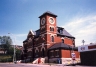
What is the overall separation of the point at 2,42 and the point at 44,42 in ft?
282

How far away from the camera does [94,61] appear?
3394 centimetres

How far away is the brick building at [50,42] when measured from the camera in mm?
45822

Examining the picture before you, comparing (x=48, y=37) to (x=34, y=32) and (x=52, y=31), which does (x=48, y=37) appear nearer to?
(x=52, y=31)

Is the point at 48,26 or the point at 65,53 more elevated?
the point at 48,26

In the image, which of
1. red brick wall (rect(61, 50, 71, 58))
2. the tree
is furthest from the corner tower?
the tree

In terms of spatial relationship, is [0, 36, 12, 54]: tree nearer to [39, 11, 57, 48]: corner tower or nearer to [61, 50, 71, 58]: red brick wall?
[39, 11, 57, 48]: corner tower

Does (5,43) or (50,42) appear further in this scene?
(5,43)

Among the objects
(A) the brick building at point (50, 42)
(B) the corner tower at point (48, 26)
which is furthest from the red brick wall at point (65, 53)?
(B) the corner tower at point (48, 26)

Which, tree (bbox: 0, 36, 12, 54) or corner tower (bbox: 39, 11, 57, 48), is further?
tree (bbox: 0, 36, 12, 54)

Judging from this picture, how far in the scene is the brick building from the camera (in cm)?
4582

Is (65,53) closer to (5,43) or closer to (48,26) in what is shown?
(48,26)

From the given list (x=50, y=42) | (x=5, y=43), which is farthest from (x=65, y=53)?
(x=5, y=43)

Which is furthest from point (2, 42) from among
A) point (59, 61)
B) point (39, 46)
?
point (59, 61)

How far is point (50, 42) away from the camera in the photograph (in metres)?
50.3
